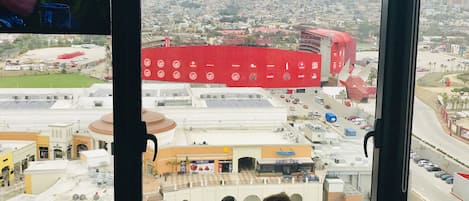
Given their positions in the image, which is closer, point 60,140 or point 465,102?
point 60,140

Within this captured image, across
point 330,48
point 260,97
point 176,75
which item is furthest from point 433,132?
point 176,75

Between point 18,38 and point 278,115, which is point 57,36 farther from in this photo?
point 278,115

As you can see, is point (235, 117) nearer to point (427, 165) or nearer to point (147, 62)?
point (147, 62)

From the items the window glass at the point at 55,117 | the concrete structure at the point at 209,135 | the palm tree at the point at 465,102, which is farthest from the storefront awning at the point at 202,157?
the palm tree at the point at 465,102

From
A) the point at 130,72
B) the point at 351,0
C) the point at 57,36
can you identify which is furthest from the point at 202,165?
the point at 351,0

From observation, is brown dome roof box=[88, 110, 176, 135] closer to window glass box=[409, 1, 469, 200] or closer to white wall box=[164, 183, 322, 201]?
white wall box=[164, 183, 322, 201]

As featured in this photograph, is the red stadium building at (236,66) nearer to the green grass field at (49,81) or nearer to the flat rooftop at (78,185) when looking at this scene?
the green grass field at (49,81)
